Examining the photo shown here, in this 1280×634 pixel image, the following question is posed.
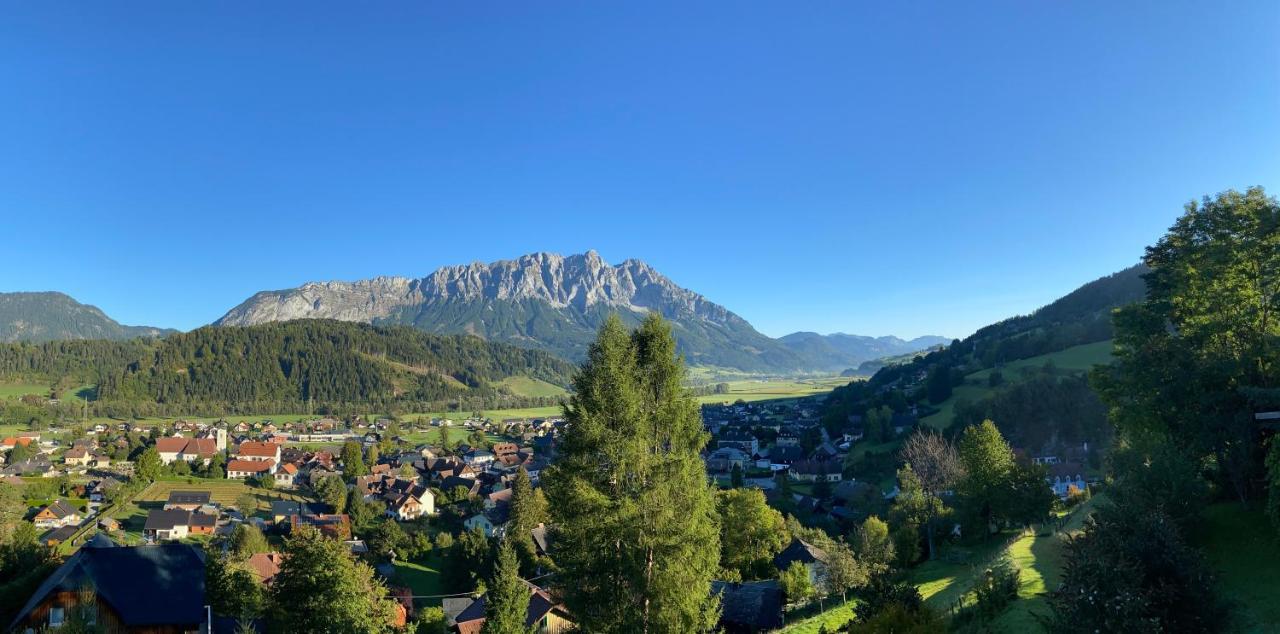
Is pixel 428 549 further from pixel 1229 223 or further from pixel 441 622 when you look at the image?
pixel 1229 223

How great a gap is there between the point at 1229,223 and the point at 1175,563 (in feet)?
41.6

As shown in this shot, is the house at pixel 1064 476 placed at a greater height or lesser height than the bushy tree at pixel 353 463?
lesser

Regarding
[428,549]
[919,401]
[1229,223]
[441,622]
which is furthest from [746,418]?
[1229,223]

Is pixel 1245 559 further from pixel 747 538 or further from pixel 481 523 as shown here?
pixel 481 523

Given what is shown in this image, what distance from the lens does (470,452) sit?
4783 inches

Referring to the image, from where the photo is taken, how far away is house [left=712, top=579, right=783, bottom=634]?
2803cm

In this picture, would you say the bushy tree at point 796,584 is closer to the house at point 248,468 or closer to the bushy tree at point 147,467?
the bushy tree at point 147,467

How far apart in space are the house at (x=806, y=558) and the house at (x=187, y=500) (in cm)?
7005

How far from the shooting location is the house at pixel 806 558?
105 feet

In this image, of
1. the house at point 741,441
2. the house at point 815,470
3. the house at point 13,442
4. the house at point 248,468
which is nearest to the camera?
the house at point 815,470

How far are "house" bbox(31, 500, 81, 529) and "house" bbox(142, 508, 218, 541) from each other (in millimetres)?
6735

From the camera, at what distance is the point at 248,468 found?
97.0 m

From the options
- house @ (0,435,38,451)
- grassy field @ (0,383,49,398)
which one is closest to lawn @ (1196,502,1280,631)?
house @ (0,435,38,451)

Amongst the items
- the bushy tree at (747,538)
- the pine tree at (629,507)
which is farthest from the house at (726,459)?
the pine tree at (629,507)
